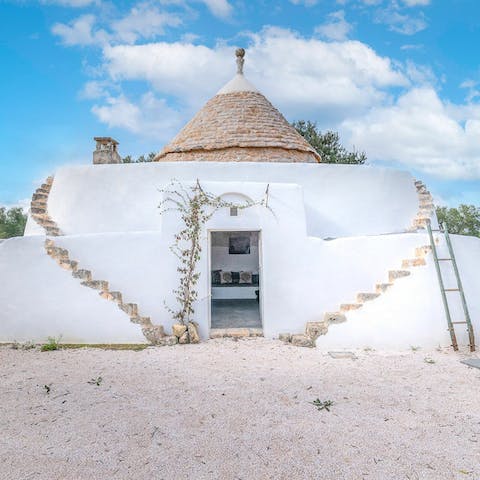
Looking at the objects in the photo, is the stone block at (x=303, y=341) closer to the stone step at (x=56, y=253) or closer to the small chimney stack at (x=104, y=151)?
Answer: the stone step at (x=56, y=253)

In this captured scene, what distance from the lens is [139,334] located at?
730cm

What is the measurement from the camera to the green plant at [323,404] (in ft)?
14.0

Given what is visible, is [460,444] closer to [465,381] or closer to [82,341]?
[465,381]

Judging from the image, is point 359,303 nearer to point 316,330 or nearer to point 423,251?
point 316,330

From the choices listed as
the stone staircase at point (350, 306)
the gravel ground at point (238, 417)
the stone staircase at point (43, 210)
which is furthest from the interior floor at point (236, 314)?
the stone staircase at point (43, 210)

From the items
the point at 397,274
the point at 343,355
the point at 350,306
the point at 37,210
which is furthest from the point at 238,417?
the point at 37,210

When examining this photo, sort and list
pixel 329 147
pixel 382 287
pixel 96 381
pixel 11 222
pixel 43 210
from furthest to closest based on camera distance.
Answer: pixel 11 222 → pixel 329 147 → pixel 43 210 → pixel 382 287 → pixel 96 381

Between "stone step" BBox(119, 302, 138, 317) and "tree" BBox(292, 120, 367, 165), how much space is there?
20.3 meters

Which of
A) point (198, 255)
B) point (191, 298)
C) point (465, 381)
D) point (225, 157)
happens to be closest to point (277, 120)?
point (225, 157)

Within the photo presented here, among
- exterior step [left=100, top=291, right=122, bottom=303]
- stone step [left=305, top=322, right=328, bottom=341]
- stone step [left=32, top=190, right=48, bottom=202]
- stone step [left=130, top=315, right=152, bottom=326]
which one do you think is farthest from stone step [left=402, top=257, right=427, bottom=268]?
stone step [left=32, top=190, right=48, bottom=202]

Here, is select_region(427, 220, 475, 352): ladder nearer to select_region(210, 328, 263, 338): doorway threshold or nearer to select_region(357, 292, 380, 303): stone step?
select_region(357, 292, 380, 303): stone step

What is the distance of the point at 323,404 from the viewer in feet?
14.4

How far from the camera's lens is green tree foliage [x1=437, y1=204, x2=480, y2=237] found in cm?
3319

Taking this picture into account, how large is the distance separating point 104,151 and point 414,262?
38.3ft
